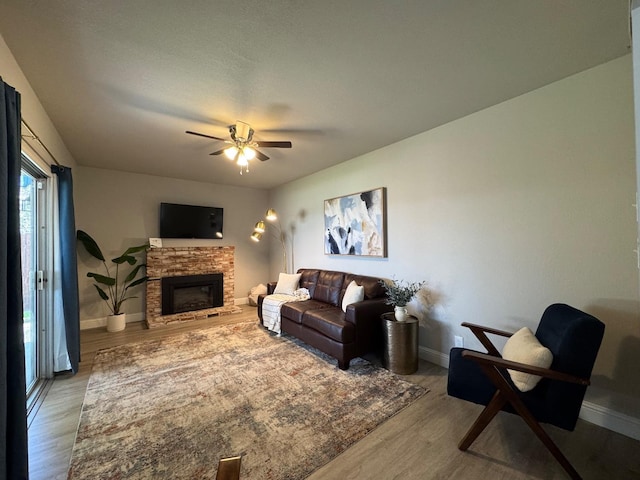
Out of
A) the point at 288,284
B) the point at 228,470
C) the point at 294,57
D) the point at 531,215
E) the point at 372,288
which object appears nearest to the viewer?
the point at 228,470

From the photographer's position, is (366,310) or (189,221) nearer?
(366,310)

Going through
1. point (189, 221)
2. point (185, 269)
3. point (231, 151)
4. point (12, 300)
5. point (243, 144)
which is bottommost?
point (185, 269)

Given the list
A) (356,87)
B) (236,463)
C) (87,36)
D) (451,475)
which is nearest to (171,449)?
(236,463)

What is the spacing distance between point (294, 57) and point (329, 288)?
2.83m

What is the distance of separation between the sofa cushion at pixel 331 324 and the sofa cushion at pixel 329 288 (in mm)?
308

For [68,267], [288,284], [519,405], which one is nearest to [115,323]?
[68,267]

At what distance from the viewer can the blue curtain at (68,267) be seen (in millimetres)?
2691

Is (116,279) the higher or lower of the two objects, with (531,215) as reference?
lower

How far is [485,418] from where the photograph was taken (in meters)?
1.65

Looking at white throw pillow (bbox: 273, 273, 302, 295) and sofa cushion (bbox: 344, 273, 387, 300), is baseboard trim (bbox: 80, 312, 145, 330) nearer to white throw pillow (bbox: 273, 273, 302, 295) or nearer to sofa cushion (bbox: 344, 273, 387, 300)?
white throw pillow (bbox: 273, 273, 302, 295)

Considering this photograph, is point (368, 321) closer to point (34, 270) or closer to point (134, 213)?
point (34, 270)

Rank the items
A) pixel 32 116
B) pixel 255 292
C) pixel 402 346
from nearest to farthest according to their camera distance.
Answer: pixel 32 116 < pixel 402 346 < pixel 255 292

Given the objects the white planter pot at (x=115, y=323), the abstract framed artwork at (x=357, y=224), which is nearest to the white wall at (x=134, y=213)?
the white planter pot at (x=115, y=323)

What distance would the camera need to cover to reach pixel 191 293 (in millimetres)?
4898
